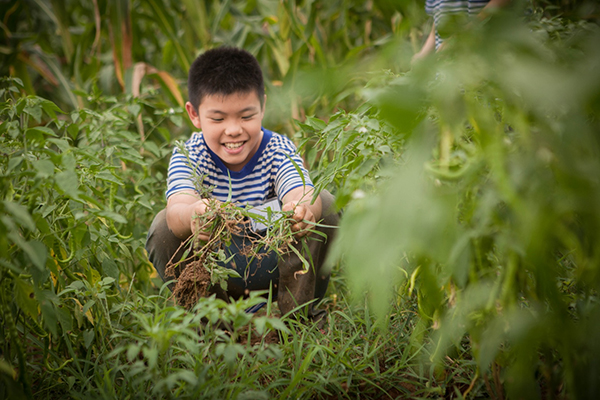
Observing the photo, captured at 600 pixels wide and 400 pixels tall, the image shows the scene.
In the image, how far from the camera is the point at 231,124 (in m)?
1.45

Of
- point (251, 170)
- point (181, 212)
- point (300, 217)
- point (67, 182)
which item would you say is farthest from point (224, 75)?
point (67, 182)

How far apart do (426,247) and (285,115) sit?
1.87m

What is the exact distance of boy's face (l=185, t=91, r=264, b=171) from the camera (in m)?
1.45

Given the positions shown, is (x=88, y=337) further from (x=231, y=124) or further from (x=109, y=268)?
(x=231, y=124)

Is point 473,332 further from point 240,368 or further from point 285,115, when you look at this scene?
point 285,115

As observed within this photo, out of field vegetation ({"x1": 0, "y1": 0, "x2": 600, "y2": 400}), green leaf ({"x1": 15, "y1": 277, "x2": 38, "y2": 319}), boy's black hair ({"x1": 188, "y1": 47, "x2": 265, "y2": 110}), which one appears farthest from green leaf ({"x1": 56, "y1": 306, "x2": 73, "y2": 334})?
boy's black hair ({"x1": 188, "y1": 47, "x2": 265, "y2": 110})

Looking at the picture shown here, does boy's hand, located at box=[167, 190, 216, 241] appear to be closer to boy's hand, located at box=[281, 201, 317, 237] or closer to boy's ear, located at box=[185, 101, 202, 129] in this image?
boy's hand, located at box=[281, 201, 317, 237]

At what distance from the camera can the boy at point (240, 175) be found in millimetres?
1358

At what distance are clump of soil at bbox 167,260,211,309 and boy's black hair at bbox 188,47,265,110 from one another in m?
0.59

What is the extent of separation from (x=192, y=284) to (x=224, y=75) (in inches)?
27.4

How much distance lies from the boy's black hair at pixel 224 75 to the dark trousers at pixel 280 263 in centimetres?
43

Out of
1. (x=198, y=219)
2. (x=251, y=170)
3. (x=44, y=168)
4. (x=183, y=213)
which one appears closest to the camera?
(x=44, y=168)

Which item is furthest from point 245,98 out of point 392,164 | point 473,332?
point 473,332

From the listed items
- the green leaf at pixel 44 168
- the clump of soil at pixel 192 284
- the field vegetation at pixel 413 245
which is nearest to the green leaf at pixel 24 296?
the field vegetation at pixel 413 245
